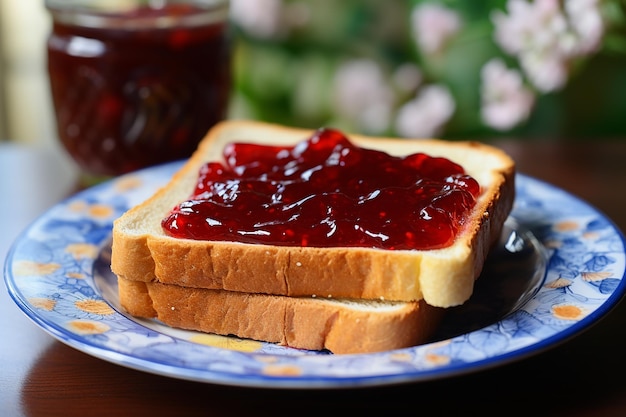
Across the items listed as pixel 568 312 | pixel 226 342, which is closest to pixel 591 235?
pixel 568 312

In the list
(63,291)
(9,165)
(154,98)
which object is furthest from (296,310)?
(9,165)

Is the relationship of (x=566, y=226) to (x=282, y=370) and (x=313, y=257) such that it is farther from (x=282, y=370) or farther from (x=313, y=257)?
(x=282, y=370)

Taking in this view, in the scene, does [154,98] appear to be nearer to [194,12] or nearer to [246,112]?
[194,12]

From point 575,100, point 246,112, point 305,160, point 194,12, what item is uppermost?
point 194,12

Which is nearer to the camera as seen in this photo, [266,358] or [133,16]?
[266,358]

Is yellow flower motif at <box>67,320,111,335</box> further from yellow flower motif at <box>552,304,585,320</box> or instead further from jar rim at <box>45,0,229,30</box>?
jar rim at <box>45,0,229,30</box>

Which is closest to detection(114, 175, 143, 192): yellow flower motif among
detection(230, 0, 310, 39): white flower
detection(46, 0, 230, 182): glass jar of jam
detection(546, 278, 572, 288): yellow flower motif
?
detection(46, 0, 230, 182): glass jar of jam

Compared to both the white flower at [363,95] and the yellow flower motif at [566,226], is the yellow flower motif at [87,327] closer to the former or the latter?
the yellow flower motif at [566,226]

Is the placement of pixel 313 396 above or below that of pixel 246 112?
above
